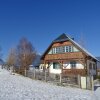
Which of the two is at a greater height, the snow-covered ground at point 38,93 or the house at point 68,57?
the house at point 68,57

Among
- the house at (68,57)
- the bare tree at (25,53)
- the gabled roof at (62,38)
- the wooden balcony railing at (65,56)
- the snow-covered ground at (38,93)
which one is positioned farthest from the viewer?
the bare tree at (25,53)

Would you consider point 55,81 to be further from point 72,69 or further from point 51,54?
point 51,54

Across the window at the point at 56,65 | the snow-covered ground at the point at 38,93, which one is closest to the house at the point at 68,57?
the window at the point at 56,65

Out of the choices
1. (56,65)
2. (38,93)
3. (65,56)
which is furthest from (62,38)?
(38,93)

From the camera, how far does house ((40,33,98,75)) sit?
1375 inches

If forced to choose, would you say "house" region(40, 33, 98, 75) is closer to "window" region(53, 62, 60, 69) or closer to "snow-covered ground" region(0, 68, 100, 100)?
"window" region(53, 62, 60, 69)

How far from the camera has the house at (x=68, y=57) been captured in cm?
3494

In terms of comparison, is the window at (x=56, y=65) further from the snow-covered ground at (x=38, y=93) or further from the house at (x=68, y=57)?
the snow-covered ground at (x=38, y=93)

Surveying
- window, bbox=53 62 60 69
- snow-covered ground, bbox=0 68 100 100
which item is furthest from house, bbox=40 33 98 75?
snow-covered ground, bbox=0 68 100 100

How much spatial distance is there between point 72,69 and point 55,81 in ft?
38.5

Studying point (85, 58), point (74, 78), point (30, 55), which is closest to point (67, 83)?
point (74, 78)

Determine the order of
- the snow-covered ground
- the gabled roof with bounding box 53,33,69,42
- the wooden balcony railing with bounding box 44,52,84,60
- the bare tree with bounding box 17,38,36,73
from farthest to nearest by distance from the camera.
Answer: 1. the bare tree with bounding box 17,38,36,73
2. the gabled roof with bounding box 53,33,69,42
3. the wooden balcony railing with bounding box 44,52,84,60
4. the snow-covered ground

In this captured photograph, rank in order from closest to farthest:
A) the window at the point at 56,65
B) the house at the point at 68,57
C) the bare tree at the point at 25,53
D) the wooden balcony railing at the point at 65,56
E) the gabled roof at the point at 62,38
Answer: the house at the point at 68,57 < the wooden balcony railing at the point at 65,56 < the gabled roof at the point at 62,38 < the window at the point at 56,65 < the bare tree at the point at 25,53

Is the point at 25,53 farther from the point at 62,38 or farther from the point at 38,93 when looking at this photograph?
the point at 38,93
